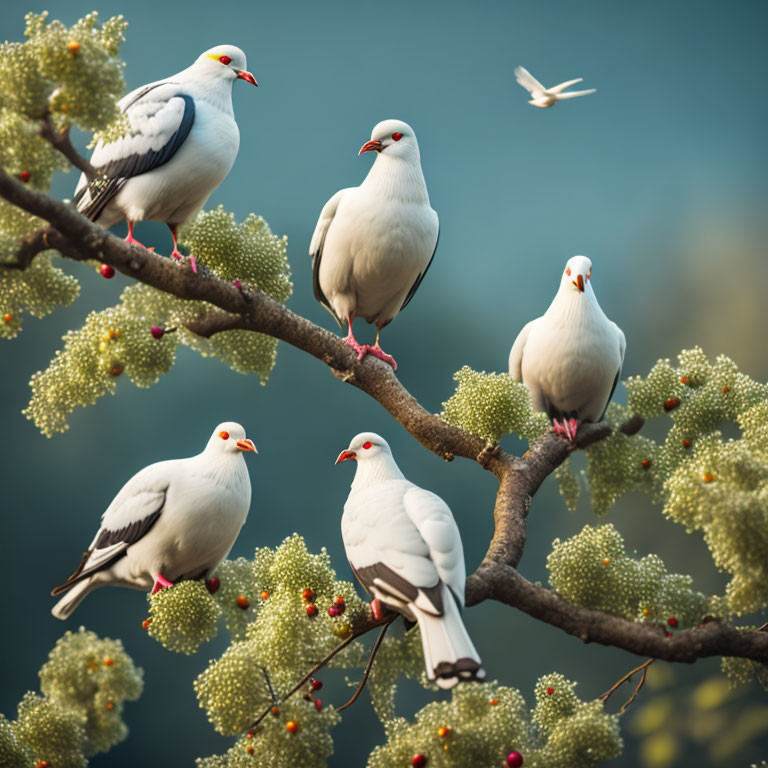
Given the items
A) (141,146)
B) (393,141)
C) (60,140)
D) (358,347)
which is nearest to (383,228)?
(393,141)

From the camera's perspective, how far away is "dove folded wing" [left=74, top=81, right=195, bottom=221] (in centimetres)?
222

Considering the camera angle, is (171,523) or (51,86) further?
(171,523)

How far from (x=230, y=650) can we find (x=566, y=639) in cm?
249

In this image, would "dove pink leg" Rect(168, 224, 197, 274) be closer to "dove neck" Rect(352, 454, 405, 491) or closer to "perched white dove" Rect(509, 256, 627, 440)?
"dove neck" Rect(352, 454, 405, 491)

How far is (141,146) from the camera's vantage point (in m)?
2.22

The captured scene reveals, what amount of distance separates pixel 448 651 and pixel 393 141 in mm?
1473

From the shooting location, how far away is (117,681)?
85.0 inches

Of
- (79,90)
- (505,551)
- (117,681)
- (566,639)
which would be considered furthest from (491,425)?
(566,639)

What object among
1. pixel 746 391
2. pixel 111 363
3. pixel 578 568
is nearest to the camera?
pixel 578 568

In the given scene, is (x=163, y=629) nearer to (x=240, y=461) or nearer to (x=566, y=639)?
(x=240, y=461)

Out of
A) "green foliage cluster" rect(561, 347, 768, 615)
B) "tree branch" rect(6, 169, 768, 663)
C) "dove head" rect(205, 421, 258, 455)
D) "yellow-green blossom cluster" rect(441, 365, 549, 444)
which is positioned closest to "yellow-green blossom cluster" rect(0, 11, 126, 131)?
"tree branch" rect(6, 169, 768, 663)

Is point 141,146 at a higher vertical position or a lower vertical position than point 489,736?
higher

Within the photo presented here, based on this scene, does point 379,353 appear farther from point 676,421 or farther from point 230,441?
point 676,421

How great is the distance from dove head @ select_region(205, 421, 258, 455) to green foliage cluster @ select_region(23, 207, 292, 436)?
399 millimetres
